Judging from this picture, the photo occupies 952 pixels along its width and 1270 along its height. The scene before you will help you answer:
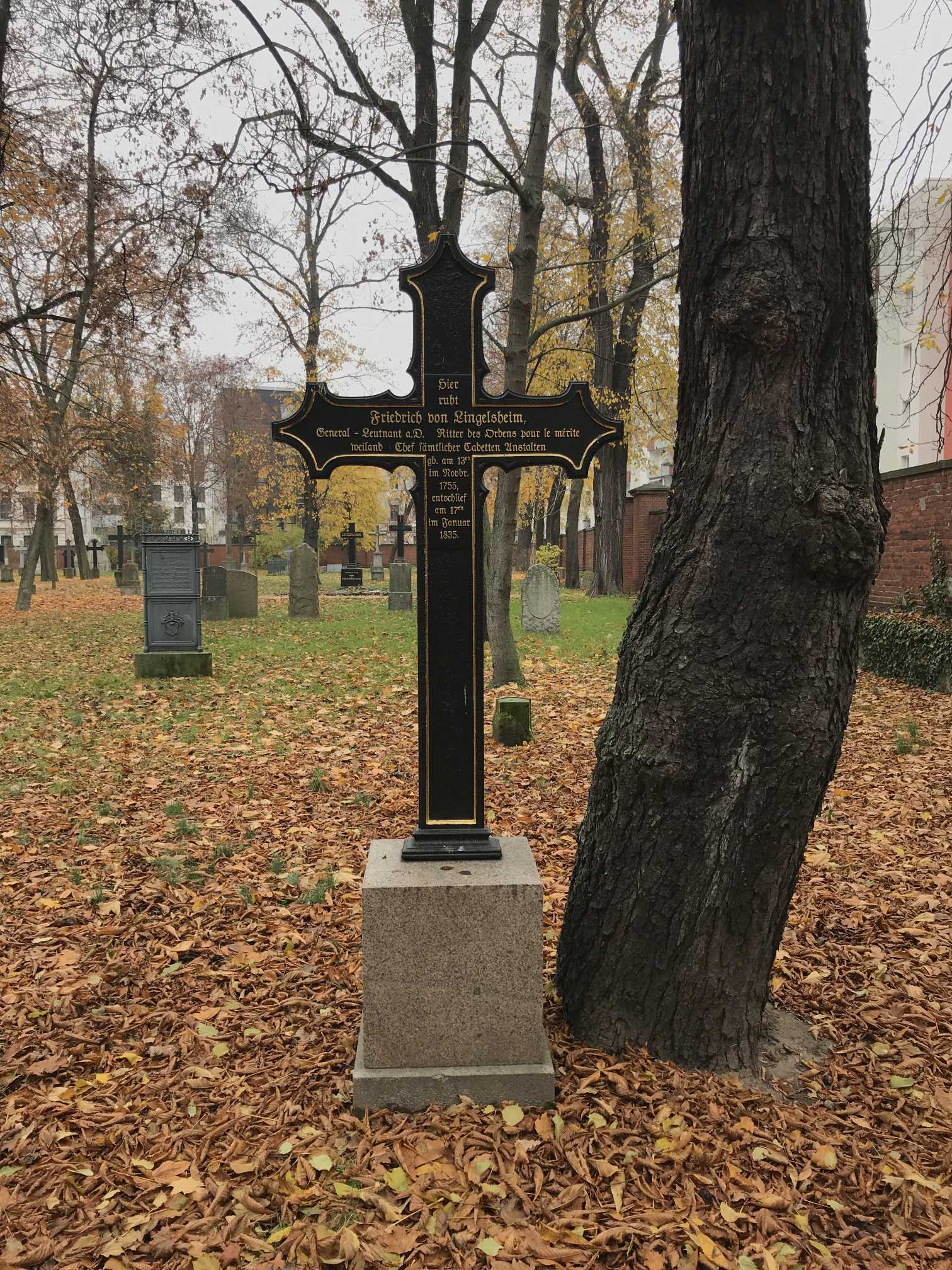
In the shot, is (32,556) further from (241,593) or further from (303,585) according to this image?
(303,585)

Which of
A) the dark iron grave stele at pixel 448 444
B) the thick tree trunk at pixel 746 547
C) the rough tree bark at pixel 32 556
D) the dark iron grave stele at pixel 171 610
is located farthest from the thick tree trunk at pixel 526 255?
the rough tree bark at pixel 32 556

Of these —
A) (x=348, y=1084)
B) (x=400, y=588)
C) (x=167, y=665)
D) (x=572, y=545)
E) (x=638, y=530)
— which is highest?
(x=638, y=530)

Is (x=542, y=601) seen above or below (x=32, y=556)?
below

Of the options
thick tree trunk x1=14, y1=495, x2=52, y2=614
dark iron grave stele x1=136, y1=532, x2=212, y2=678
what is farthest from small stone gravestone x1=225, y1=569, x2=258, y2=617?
dark iron grave stele x1=136, y1=532, x2=212, y2=678

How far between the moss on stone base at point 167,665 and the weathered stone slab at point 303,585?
6.68 m

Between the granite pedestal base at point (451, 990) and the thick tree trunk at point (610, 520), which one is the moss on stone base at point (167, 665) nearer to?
the granite pedestal base at point (451, 990)

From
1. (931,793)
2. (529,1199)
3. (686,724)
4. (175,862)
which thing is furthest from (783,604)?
(931,793)

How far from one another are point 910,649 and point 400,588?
13.2 meters

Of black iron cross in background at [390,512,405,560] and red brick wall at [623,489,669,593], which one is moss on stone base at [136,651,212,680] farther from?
black iron cross in background at [390,512,405,560]

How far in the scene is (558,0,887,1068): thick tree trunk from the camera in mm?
2447

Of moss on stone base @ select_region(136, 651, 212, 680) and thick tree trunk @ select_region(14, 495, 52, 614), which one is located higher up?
thick tree trunk @ select_region(14, 495, 52, 614)

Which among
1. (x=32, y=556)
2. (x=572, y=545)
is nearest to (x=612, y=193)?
(x=572, y=545)

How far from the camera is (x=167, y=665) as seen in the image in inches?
417

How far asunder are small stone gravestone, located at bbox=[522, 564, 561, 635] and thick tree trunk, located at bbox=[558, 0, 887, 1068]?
38.0ft
